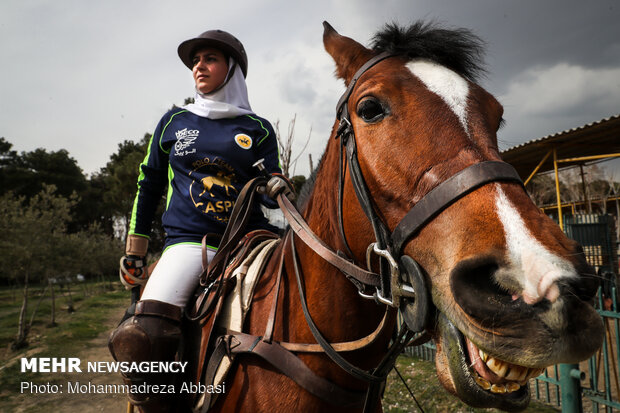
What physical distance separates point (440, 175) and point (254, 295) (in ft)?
4.20

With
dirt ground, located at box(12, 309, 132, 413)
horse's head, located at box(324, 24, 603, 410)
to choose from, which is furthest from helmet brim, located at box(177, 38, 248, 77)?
dirt ground, located at box(12, 309, 132, 413)

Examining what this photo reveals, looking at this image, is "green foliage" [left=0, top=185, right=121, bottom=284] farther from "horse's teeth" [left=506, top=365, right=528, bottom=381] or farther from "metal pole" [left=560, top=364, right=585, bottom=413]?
"horse's teeth" [left=506, top=365, right=528, bottom=381]

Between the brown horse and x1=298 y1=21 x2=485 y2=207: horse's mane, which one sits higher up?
x1=298 y1=21 x2=485 y2=207: horse's mane

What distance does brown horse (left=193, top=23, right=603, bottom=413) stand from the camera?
3.01ft

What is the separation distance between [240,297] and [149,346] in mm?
579

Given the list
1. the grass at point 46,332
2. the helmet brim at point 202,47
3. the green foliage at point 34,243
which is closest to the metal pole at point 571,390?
the helmet brim at point 202,47

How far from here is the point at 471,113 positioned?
4.17 ft

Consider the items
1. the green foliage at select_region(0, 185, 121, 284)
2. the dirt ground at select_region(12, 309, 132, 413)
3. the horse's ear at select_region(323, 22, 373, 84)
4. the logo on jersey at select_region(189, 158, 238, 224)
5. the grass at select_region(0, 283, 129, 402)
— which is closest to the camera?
the horse's ear at select_region(323, 22, 373, 84)

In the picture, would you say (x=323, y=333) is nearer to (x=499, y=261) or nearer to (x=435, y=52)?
(x=499, y=261)

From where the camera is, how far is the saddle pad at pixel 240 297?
1.85m

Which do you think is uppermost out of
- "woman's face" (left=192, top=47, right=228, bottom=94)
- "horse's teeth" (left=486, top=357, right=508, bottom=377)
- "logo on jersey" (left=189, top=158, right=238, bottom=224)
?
"woman's face" (left=192, top=47, right=228, bottom=94)

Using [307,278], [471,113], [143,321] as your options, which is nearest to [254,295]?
[307,278]

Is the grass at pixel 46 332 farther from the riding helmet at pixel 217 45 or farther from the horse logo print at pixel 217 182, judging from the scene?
the riding helmet at pixel 217 45

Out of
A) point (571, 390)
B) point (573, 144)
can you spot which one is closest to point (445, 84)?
point (571, 390)
